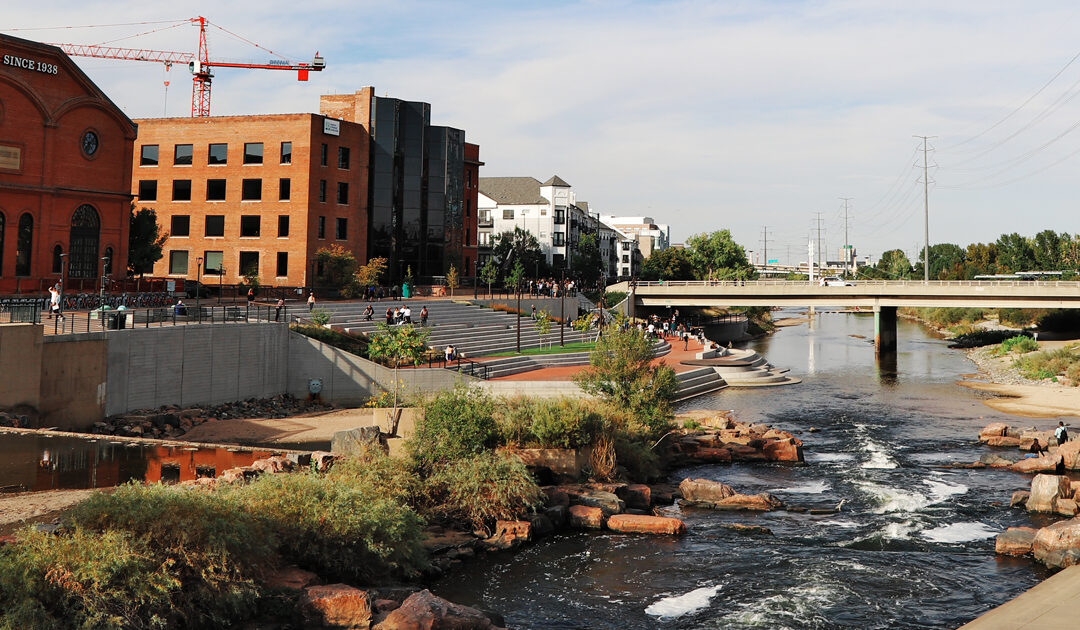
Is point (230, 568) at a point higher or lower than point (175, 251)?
lower

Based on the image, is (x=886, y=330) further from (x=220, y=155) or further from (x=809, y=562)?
(x=809, y=562)

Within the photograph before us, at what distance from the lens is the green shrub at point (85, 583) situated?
13367 millimetres

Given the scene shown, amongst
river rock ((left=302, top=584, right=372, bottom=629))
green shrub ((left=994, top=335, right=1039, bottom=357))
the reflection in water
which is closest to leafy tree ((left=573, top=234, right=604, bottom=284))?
green shrub ((left=994, top=335, right=1039, bottom=357))

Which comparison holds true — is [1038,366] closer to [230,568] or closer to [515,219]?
[230,568]

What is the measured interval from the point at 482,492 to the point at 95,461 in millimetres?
11713

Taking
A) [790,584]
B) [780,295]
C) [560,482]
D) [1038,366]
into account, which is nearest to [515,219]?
[780,295]

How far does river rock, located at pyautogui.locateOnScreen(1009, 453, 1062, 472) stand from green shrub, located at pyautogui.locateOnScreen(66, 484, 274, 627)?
27.8 metres

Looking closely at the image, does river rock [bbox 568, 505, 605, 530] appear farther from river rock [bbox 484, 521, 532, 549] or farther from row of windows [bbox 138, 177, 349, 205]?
row of windows [bbox 138, 177, 349, 205]

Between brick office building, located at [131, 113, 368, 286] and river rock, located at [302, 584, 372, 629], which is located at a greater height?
brick office building, located at [131, 113, 368, 286]

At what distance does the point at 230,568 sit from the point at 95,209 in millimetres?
39408

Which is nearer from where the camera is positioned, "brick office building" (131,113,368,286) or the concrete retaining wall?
the concrete retaining wall

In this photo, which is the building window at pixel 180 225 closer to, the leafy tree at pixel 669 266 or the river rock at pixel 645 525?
the river rock at pixel 645 525

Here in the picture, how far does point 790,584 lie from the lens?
65.0 feet

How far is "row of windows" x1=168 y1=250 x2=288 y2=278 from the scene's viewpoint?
66.9 metres
